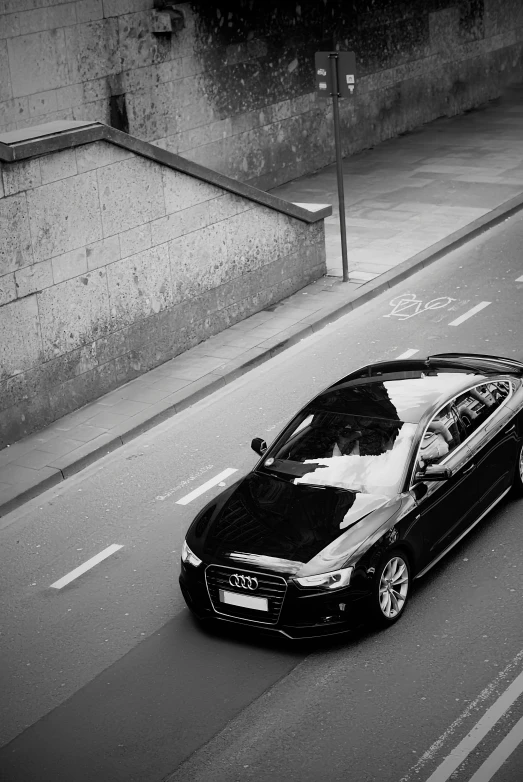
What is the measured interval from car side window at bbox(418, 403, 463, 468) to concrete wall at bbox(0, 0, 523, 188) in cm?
997

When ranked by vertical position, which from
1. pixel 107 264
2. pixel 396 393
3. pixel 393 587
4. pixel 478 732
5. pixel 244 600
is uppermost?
pixel 107 264

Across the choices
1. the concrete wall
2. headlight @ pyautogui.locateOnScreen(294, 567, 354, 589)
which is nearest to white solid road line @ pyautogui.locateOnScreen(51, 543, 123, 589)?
headlight @ pyautogui.locateOnScreen(294, 567, 354, 589)

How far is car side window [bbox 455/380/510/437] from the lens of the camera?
1002 centimetres

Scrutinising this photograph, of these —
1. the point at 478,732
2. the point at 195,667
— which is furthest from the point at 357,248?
the point at 478,732

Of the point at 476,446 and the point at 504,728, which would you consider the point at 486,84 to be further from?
the point at 504,728

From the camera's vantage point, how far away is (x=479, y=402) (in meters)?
10.2

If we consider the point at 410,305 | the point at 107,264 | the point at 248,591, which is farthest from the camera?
the point at 410,305

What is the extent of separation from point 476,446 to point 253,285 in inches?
274

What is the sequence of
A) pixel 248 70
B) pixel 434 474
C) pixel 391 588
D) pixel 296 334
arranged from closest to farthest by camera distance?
pixel 391 588
pixel 434 474
pixel 296 334
pixel 248 70

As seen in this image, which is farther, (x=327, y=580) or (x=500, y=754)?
(x=327, y=580)

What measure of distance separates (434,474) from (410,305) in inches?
297

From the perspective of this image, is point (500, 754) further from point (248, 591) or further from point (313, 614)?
point (248, 591)

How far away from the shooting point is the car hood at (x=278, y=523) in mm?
8617

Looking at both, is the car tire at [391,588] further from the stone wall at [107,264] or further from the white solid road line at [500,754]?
the stone wall at [107,264]
